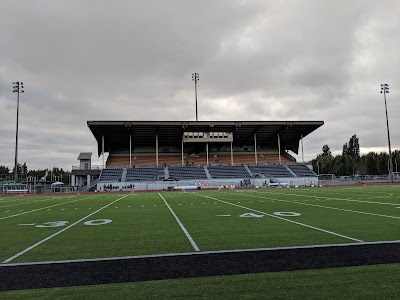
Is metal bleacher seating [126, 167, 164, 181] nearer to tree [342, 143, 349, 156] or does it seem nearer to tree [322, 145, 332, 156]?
tree [342, 143, 349, 156]

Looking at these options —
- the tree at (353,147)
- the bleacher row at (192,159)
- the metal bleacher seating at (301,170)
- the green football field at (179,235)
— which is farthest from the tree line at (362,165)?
the green football field at (179,235)

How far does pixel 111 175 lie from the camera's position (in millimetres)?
52938

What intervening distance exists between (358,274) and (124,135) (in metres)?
58.3

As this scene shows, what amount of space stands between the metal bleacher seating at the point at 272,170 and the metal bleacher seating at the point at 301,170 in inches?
67.3

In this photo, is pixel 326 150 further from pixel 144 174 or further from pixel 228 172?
pixel 144 174

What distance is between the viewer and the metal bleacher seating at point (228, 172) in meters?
53.8

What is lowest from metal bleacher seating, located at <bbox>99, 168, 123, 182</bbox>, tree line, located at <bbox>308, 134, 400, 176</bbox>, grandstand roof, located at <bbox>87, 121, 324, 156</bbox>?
metal bleacher seating, located at <bbox>99, 168, 123, 182</bbox>

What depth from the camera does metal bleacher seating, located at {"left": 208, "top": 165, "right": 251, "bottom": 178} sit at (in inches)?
2118

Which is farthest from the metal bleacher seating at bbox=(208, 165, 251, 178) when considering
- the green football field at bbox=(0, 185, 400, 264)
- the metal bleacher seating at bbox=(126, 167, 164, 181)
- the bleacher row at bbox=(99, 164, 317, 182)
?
the green football field at bbox=(0, 185, 400, 264)

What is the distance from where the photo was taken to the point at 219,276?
4.77m

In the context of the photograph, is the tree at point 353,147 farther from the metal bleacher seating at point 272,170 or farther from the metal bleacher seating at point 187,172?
the metal bleacher seating at point 187,172

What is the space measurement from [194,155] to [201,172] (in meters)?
12.8

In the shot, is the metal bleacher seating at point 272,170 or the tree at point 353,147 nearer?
the metal bleacher seating at point 272,170

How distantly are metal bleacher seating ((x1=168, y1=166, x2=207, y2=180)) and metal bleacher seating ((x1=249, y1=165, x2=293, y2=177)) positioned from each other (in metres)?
8.82
